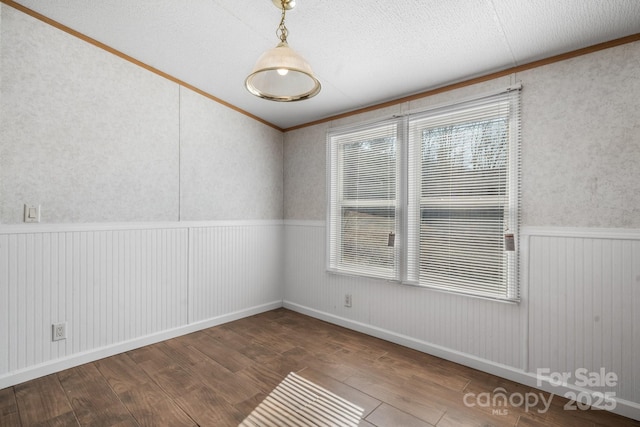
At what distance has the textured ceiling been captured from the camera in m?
1.94

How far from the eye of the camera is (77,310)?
104 inches

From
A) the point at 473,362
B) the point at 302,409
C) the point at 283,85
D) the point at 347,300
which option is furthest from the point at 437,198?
the point at 302,409

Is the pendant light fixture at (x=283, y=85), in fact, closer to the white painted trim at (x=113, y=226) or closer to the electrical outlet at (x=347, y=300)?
the white painted trim at (x=113, y=226)

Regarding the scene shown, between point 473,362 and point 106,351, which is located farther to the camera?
point 106,351

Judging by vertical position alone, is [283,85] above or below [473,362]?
above

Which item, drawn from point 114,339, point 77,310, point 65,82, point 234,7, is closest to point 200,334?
point 114,339

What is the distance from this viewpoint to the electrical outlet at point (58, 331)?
2.51 meters

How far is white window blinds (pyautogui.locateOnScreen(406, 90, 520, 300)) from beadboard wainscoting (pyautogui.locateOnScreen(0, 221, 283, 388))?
2079 millimetres

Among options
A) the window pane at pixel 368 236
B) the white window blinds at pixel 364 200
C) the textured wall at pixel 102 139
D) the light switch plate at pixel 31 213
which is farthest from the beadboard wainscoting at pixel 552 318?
the light switch plate at pixel 31 213

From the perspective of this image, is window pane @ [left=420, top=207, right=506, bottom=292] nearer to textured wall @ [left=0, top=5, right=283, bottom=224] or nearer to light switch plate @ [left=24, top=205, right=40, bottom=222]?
textured wall @ [left=0, top=5, right=283, bottom=224]

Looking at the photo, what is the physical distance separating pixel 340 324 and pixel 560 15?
323cm

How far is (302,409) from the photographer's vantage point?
6.81ft

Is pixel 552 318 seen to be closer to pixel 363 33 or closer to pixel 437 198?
pixel 437 198

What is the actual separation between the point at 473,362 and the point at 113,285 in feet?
10.5
